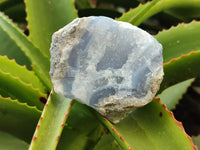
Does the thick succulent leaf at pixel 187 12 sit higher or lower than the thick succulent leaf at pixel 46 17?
lower

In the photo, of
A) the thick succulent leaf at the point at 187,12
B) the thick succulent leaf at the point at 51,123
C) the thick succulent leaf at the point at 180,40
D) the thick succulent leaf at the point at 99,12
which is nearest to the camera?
the thick succulent leaf at the point at 51,123

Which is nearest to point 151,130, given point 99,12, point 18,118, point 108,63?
point 108,63

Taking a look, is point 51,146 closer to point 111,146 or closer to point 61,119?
point 61,119

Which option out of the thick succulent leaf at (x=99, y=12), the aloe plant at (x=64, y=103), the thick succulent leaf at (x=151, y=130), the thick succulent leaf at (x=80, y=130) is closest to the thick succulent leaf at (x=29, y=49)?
the aloe plant at (x=64, y=103)

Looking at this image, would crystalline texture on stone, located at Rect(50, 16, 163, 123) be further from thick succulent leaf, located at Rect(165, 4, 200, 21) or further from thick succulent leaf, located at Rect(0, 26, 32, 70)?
thick succulent leaf, located at Rect(165, 4, 200, 21)

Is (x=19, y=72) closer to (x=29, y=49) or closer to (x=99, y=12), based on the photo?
(x=29, y=49)

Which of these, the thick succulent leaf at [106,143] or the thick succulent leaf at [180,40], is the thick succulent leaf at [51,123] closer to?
the thick succulent leaf at [106,143]
